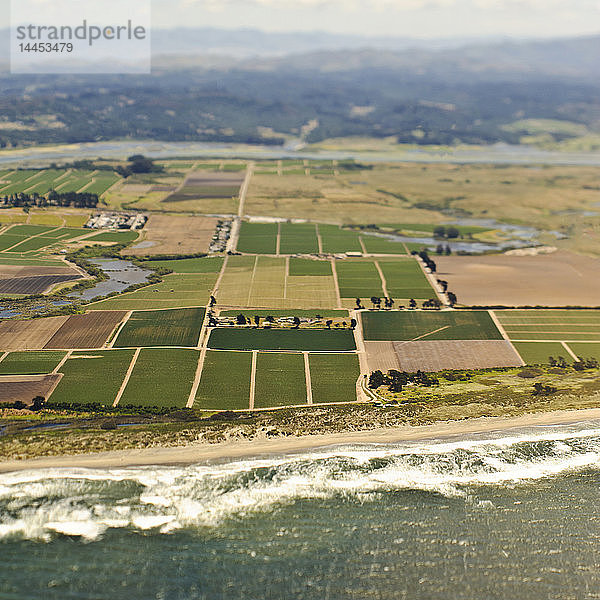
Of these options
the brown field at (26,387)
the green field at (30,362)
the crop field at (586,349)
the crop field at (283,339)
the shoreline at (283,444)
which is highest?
the crop field at (283,339)

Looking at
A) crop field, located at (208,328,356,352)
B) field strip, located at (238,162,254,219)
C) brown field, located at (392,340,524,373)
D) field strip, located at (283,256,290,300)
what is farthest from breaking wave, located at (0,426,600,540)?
field strip, located at (238,162,254,219)

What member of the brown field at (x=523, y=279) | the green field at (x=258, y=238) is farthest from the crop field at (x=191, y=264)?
the brown field at (x=523, y=279)

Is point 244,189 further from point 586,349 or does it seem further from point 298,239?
point 586,349

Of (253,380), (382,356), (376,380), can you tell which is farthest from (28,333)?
(382,356)

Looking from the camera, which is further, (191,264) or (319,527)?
(191,264)

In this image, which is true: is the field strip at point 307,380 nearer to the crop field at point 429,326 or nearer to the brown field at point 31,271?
the crop field at point 429,326

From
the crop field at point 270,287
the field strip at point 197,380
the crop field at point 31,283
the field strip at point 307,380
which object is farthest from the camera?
the crop field at point 31,283
